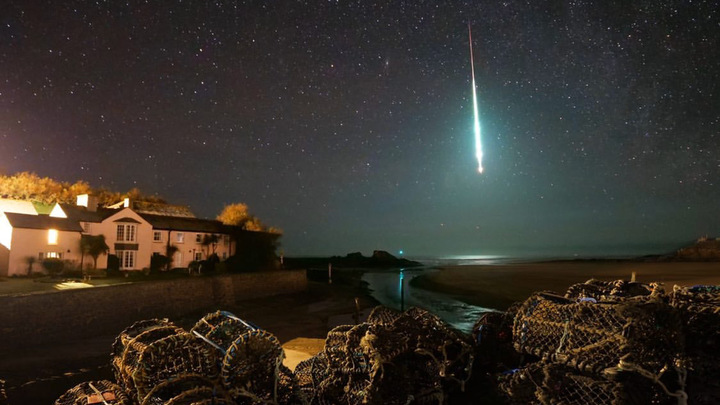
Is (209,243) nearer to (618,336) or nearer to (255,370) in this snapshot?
(255,370)

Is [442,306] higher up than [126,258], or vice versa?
[126,258]

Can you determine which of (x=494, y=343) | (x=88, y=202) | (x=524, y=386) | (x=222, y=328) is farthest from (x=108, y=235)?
(x=524, y=386)

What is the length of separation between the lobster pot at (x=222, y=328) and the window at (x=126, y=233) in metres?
29.9

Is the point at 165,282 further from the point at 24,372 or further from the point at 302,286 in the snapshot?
the point at 302,286

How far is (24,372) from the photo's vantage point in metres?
12.3

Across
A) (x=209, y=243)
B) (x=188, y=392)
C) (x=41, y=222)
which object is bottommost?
(x=188, y=392)

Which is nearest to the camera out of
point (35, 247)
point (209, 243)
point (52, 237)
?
point (35, 247)

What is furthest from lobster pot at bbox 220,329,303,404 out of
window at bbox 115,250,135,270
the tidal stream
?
window at bbox 115,250,135,270

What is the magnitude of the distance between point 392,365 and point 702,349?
3.44 m

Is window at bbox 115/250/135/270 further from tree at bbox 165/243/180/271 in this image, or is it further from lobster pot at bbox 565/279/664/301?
lobster pot at bbox 565/279/664/301

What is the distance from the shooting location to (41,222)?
27.4 meters

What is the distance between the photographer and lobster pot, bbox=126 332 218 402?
512 centimetres

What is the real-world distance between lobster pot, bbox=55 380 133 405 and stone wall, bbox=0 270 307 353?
1328 centimetres

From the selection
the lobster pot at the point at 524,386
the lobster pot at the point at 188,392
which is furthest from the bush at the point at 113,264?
the lobster pot at the point at 524,386
